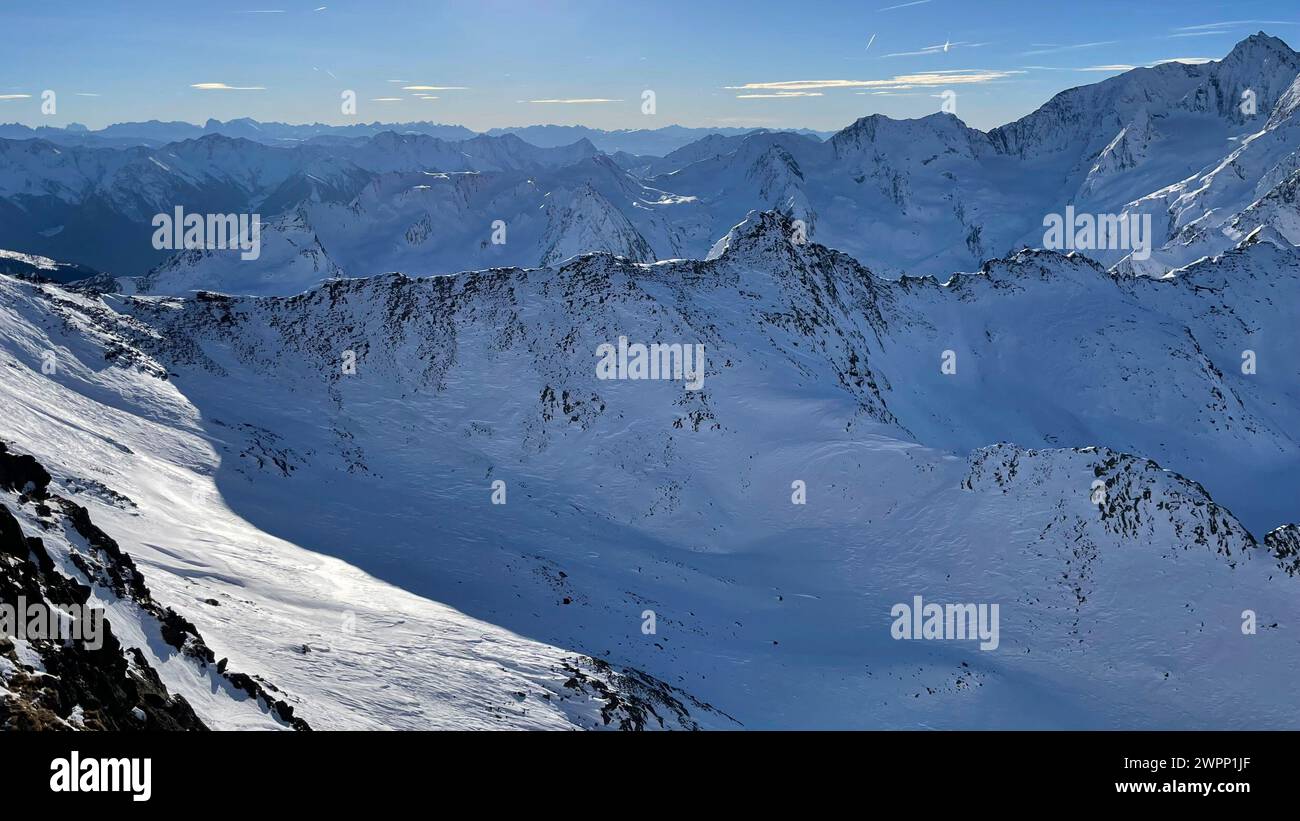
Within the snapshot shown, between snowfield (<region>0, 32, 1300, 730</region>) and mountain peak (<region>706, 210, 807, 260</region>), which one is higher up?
mountain peak (<region>706, 210, 807, 260</region>)

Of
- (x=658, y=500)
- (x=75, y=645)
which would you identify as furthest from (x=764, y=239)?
(x=75, y=645)

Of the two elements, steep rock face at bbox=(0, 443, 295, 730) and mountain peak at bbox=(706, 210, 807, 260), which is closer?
steep rock face at bbox=(0, 443, 295, 730)

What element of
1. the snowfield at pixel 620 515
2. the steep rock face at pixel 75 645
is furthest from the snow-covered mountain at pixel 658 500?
the steep rock face at pixel 75 645

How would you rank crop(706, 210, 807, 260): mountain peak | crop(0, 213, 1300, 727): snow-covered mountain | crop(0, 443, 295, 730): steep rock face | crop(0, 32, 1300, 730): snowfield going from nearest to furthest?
crop(0, 443, 295, 730): steep rock face → crop(0, 32, 1300, 730): snowfield → crop(0, 213, 1300, 727): snow-covered mountain → crop(706, 210, 807, 260): mountain peak

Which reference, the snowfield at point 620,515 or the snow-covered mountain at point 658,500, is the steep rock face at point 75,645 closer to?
the snowfield at point 620,515

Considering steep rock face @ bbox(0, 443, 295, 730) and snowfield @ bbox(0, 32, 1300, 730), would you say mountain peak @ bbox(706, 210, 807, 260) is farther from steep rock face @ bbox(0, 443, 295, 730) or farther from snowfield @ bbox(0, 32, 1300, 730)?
steep rock face @ bbox(0, 443, 295, 730)

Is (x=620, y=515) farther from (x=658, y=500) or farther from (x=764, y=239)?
(x=764, y=239)

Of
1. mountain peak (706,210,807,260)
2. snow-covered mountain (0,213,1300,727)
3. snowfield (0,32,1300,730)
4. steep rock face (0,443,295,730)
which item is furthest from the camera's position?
mountain peak (706,210,807,260)

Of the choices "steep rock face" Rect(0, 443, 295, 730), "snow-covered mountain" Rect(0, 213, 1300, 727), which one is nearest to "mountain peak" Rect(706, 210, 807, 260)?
"snow-covered mountain" Rect(0, 213, 1300, 727)
